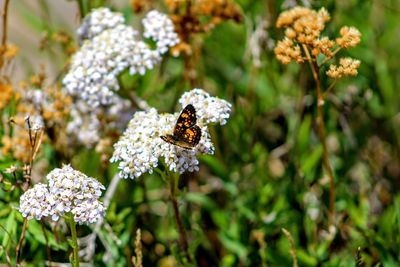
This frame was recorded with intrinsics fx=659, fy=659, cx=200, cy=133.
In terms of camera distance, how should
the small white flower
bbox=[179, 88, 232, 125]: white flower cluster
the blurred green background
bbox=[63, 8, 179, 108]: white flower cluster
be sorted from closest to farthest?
the small white flower < bbox=[179, 88, 232, 125]: white flower cluster < bbox=[63, 8, 179, 108]: white flower cluster < the blurred green background

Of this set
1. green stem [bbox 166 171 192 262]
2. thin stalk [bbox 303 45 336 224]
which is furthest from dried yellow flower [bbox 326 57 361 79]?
green stem [bbox 166 171 192 262]

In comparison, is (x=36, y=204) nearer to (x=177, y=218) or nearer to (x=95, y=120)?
(x=177, y=218)

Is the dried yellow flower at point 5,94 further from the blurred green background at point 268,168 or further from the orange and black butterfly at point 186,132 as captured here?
the orange and black butterfly at point 186,132

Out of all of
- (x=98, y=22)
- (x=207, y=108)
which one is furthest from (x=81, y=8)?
(x=207, y=108)

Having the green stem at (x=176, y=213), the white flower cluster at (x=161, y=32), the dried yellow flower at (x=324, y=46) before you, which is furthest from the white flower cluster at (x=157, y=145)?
the white flower cluster at (x=161, y=32)

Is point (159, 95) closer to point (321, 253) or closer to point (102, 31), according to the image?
point (102, 31)

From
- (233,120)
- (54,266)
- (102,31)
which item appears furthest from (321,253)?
(102,31)

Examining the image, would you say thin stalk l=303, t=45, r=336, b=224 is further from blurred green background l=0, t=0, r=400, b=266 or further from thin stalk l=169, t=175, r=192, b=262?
thin stalk l=169, t=175, r=192, b=262
